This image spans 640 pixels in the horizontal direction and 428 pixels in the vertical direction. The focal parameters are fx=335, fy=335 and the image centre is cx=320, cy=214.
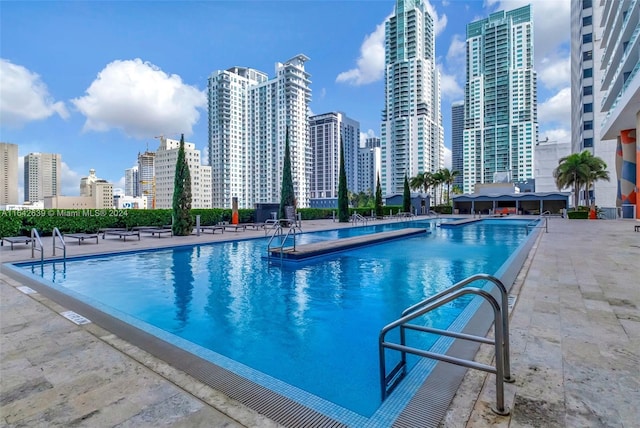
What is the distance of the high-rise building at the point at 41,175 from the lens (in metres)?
85.2

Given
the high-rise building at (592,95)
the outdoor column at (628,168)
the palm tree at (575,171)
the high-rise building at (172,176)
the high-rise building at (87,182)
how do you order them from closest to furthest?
1. the outdoor column at (628,168)
2. the palm tree at (575,171)
3. the high-rise building at (592,95)
4. the high-rise building at (172,176)
5. the high-rise building at (87,182)

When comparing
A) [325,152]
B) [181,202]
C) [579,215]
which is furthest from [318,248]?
[325,152]

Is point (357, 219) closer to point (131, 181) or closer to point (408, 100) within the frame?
point (408, 100)

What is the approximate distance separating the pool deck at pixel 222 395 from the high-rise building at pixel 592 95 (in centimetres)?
4419

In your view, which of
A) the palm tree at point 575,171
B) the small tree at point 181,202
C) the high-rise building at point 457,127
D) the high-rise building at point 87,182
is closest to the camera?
the small tree at point 181,202

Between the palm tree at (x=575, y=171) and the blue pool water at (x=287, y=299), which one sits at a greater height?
the palm tree at (x=575, y=171)

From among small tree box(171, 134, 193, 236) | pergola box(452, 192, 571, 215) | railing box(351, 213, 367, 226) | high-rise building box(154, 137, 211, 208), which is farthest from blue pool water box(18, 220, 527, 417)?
high-rise building box(154, 137, 211, 208)

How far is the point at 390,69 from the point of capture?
105m

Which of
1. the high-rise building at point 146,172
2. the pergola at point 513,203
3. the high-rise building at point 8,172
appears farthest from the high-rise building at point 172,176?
the pergola at point 513,203

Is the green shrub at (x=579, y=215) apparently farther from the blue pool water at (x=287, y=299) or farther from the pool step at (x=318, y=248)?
the pool step at (x=318, y=248)

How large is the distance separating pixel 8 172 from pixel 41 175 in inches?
2066

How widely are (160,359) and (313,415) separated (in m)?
1.52

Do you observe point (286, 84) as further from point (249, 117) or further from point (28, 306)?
point (28, 306)

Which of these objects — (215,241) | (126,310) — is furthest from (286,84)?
(126,310)
